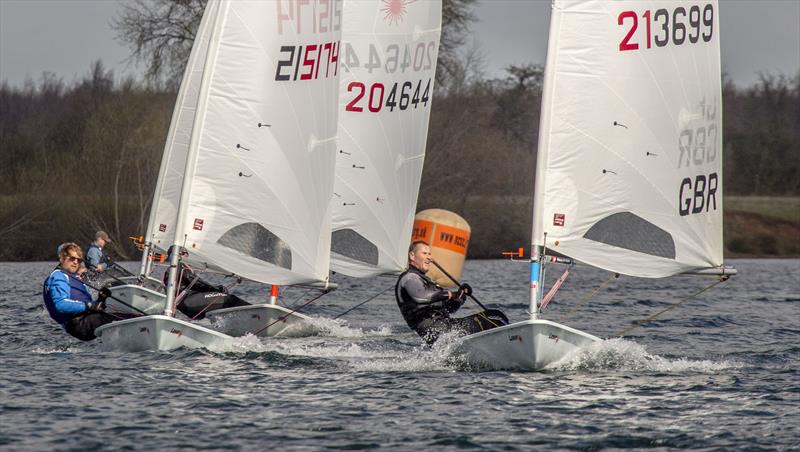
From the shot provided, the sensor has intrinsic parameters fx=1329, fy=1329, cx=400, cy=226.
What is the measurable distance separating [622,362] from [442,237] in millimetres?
11473

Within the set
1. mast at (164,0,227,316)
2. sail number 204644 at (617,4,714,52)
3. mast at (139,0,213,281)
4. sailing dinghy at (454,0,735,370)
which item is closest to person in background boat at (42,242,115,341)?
mast at (164,0,227,316)

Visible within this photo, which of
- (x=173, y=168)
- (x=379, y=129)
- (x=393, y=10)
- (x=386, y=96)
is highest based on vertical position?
(x=393, y=10)

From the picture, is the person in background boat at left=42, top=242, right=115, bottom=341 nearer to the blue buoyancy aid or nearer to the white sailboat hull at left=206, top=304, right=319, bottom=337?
the blue buoyancy aid

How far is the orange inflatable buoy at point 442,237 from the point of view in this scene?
23.4 metres

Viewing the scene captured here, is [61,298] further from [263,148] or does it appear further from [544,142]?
[544,142]

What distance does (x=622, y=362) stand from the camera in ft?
40.1

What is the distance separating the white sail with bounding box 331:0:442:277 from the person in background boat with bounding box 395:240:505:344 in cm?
464

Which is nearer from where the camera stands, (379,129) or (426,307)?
(426,307)

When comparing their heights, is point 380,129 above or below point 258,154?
above

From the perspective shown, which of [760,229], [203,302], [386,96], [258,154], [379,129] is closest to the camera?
[258,154]

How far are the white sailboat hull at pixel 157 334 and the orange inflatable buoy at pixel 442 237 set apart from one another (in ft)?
35.6

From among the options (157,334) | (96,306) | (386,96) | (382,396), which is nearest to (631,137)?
(382,396)

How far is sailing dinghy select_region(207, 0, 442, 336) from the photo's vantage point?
1756cm

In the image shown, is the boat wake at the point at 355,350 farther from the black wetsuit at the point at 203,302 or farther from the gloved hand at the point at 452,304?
the black wetsuit at the point at 203,302
